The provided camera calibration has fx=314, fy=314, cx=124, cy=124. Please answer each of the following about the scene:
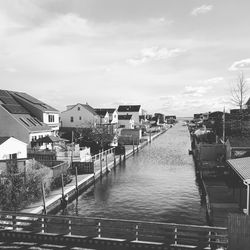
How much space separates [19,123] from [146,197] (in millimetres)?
26412

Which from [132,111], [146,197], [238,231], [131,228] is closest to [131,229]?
[131,228]

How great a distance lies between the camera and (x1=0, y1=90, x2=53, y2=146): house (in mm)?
50000

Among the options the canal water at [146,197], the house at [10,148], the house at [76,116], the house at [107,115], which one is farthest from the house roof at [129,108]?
the house at [10,148]

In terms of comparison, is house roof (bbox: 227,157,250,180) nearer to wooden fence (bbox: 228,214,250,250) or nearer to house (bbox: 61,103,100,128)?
wooden fence (bbox: 228,214,250,250)

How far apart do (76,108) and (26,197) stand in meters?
65.5

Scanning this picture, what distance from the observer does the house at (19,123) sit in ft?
164

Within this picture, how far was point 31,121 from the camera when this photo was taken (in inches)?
2169

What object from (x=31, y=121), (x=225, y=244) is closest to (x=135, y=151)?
(x=31, y=121)

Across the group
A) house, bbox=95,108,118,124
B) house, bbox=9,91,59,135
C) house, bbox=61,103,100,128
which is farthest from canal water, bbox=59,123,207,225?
house, bbox=95,108,118,124

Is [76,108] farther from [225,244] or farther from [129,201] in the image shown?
[225,244]

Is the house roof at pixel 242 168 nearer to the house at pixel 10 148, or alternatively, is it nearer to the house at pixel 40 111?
the house at pixel 10 148

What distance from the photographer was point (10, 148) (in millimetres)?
36531

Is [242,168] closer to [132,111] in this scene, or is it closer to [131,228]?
[131,228]

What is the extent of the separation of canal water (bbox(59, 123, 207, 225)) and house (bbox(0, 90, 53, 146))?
1448 centimetres
